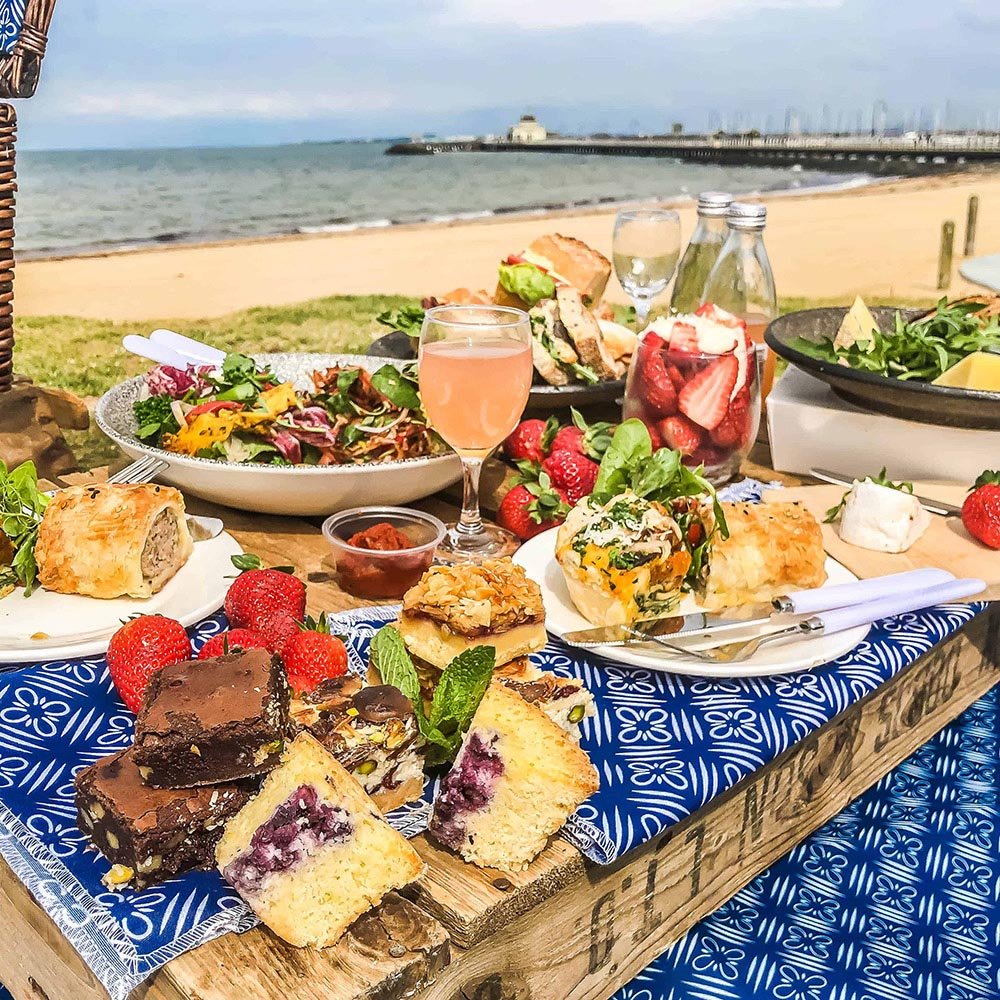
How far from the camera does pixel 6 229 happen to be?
2236mm

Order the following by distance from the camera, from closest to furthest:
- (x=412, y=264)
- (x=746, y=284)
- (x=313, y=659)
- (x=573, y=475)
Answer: (x=313, y=659)
(x=573, y=475)
(x=746, y=284)
(x=412, y=264)

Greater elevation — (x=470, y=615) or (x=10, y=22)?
(x=10, y=22)

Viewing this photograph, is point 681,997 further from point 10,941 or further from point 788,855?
point 10,941

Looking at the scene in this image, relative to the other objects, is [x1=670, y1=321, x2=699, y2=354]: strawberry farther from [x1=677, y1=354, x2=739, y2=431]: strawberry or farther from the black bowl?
the black bowl

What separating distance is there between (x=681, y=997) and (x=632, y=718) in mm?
486

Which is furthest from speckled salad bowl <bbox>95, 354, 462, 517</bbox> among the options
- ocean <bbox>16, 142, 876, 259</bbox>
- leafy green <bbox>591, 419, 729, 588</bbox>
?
ocean <bbox>16, 142, 876, 259</bbox>

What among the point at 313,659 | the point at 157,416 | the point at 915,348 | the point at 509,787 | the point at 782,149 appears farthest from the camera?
the point at 782,149

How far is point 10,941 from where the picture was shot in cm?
110

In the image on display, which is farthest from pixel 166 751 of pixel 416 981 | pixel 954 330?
pixel 954 330

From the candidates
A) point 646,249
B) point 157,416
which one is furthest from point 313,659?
point 646,249

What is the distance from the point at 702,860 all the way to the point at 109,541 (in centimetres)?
95

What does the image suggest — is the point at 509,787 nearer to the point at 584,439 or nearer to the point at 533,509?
the point at 533,509

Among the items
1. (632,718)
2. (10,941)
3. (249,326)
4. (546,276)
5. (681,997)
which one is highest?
(546,276)

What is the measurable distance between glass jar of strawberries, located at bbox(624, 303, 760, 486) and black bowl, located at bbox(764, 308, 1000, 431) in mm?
199
